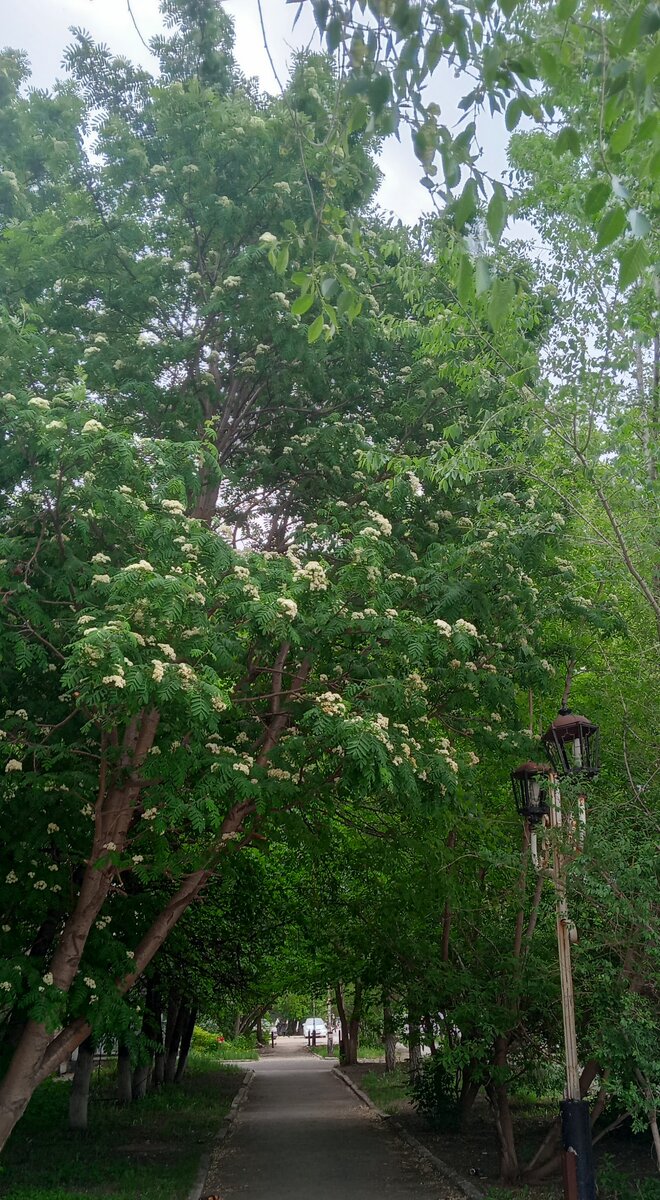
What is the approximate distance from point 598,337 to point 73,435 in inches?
213

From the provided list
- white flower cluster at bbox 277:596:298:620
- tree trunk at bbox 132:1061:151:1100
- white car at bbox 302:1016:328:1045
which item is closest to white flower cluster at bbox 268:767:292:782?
white flower cluster at bbox 277:596:298:620

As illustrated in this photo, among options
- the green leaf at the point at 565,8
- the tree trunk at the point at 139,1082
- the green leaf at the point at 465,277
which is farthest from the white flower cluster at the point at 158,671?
the tree trunk at the point at 139,1082

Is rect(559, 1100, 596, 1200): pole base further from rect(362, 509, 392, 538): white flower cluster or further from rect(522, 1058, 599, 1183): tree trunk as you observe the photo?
rect(362, 509, 392, 538): white flower cluster

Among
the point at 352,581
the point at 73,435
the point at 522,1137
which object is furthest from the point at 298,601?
the point at 522,1137

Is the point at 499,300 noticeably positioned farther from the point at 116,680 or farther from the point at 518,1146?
the point at 518,1146

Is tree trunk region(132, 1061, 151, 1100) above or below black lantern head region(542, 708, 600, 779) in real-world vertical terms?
below

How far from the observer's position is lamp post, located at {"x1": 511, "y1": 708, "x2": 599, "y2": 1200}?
306 inches

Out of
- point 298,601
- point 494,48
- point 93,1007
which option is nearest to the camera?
point 494,48

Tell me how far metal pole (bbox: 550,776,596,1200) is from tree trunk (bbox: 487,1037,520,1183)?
3.94m

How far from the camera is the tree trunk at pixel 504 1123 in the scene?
1174cm

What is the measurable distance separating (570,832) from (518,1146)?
296 inches

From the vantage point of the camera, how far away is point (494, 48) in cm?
383

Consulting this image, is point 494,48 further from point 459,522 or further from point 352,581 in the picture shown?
point 459,522

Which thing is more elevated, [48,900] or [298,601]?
[298,601]
